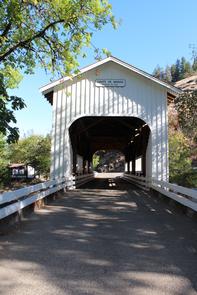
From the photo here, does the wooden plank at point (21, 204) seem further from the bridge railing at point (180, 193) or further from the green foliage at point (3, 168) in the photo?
the green foliage at point (3, 168)

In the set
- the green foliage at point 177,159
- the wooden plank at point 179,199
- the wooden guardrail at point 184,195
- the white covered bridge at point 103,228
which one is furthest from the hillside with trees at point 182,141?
the wooden guardrail at point 184,195

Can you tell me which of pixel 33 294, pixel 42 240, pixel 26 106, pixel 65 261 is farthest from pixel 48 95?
pixel 33 294

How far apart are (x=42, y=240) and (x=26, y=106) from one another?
15.3ft

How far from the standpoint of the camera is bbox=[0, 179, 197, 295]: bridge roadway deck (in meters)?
4.42

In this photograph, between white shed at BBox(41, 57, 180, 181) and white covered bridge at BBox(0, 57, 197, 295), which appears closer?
white covered bridge at BBox(0, 57, 197, 295)

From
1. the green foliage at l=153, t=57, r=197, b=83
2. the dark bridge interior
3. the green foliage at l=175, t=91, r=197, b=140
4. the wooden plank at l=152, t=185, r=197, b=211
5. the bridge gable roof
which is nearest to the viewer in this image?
the wooden plank at l=152, t=185, r=197, b=211

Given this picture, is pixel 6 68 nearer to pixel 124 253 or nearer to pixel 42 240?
pixel 42 240

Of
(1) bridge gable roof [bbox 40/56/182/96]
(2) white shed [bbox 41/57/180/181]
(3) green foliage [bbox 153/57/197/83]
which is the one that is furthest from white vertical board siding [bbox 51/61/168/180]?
(3) green foliage [bbox 153/57/197/83]

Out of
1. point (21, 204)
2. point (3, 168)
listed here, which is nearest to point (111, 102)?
point (21, 204)

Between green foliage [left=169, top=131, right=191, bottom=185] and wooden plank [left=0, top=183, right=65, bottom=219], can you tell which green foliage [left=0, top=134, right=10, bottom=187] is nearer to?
green foliage [left=169, top=131, right=191, bottom=185]

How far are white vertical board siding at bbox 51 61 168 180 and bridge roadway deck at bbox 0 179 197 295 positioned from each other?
862 centimetres

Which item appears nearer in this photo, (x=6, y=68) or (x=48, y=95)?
(x=6, y=68)

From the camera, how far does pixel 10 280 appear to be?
4.60 metres

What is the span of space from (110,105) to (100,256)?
43.2 ft
